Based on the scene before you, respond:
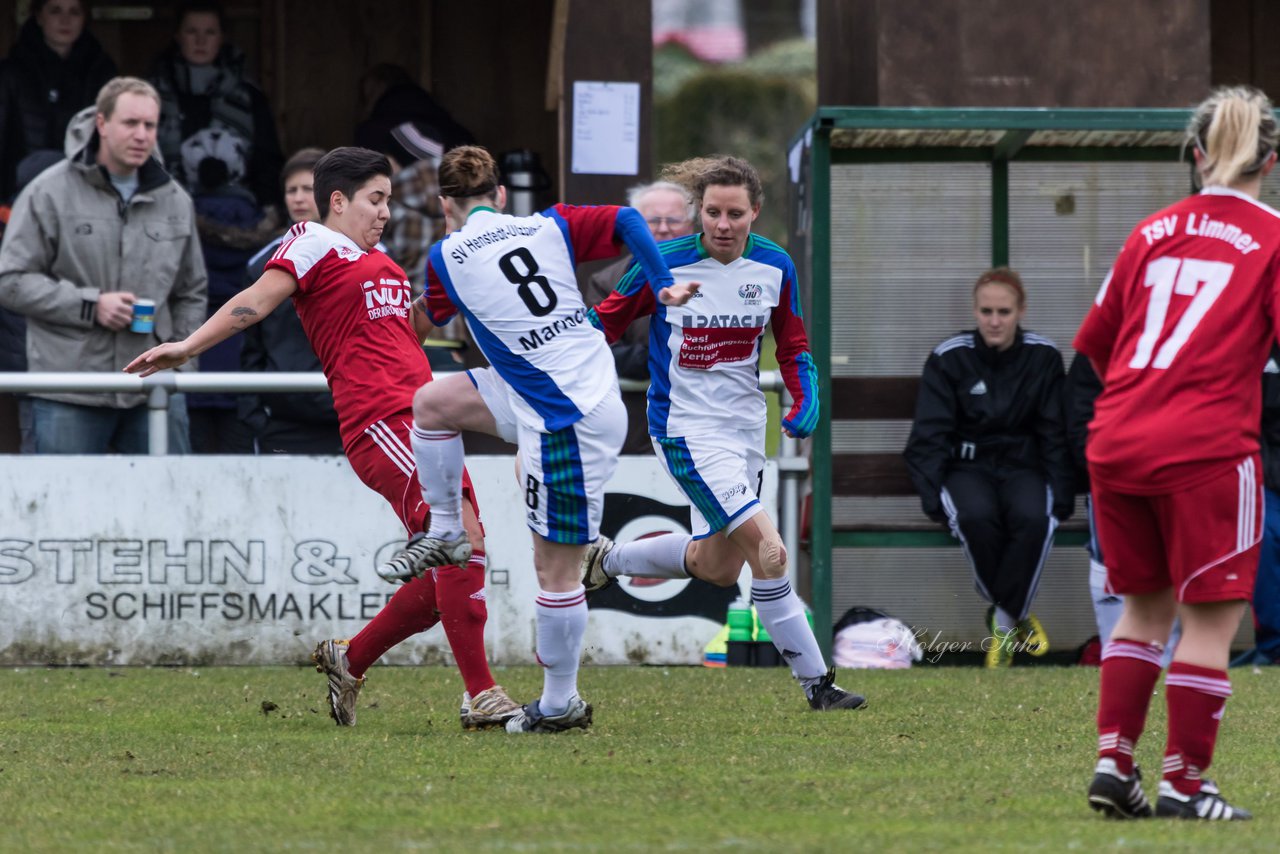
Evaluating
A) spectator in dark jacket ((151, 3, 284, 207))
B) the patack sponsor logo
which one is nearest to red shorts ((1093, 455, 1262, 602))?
the patack sponsor logo

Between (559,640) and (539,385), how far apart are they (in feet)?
2.80

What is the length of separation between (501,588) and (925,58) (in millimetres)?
4038

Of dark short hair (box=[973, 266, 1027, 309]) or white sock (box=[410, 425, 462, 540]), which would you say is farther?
dark short hair (box=[973, 266, 1027, 309])

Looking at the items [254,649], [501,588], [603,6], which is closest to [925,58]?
[603,6]

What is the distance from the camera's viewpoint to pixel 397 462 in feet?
22.7

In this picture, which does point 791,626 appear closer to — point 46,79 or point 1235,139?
point 1235,139

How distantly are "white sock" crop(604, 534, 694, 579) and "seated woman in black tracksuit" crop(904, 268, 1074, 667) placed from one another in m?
2.30

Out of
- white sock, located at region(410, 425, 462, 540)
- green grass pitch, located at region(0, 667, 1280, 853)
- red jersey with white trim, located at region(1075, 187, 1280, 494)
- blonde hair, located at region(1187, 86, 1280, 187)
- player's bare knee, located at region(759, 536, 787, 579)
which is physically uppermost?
blonde hair, located at region(1187, 86, 1280, 187)

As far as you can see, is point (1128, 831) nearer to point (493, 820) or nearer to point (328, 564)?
point (493, 820)

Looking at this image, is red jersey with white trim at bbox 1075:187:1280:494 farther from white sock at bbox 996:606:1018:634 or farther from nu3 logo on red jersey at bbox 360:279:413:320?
white sock at bbox 996:606:1018:634

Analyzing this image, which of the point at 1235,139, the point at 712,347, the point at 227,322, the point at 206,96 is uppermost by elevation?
the point at 206,96

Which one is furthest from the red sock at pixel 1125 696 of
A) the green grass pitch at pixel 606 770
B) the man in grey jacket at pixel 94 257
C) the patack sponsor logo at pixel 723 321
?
the man in grey jacket at pixel 94 257

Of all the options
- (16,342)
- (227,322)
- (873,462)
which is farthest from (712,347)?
(16,342)

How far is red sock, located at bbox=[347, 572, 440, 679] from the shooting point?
7062mm
